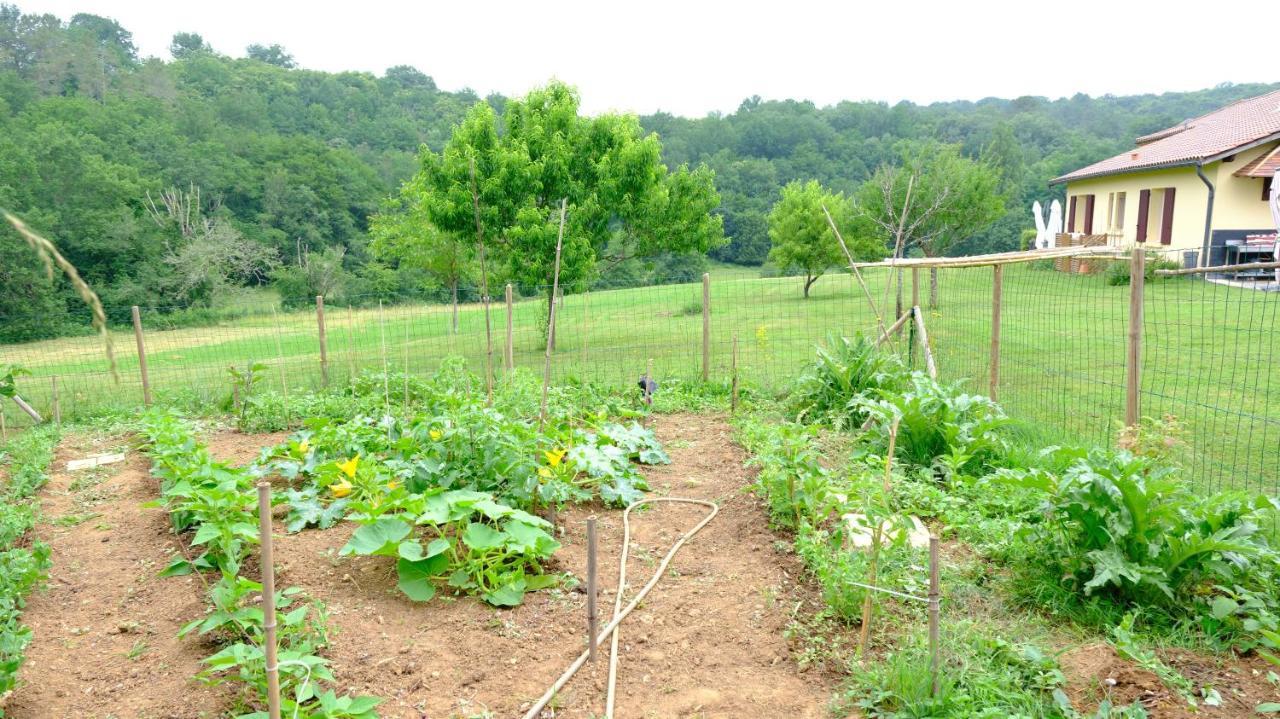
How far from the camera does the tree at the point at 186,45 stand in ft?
191

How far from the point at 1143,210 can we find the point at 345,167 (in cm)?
3438

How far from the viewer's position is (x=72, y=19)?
4697 cm

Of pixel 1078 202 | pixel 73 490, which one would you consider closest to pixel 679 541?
pixel 73 490

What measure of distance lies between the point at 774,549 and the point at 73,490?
16.2 ft

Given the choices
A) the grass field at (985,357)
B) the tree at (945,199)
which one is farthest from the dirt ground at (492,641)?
the tree at (945,199)

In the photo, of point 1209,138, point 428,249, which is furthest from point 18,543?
point 1209,138

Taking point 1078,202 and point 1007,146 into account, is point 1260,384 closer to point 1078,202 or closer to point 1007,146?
point 1078,202

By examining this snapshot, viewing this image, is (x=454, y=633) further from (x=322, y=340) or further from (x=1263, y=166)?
(x=1263, y=166)

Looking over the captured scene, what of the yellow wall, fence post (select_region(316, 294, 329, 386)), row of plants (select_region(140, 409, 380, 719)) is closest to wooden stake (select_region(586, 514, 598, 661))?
row of plants (select_region(140, 409, 380, 719))

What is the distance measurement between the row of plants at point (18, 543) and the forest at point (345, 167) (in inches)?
146

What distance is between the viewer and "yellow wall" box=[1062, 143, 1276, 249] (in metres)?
17.8

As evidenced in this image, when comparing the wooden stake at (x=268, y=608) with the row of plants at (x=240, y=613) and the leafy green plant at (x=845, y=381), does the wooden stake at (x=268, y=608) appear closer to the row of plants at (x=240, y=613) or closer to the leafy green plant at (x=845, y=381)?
the row of plants at (x=240, y=613)

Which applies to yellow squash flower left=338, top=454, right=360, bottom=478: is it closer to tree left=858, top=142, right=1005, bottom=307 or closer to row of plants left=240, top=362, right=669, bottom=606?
row of plants left=240, top=362, right=669, bottom=606

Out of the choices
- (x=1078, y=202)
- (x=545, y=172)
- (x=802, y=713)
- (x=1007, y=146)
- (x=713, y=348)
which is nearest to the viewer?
(x=802, y=713)
